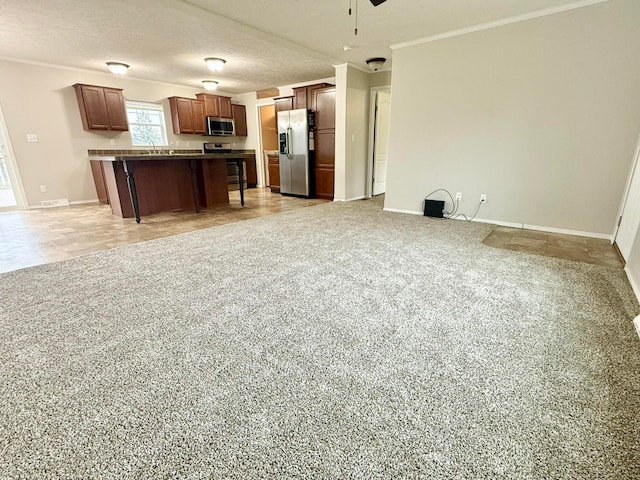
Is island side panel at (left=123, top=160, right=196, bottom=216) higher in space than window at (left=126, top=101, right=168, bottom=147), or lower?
lower

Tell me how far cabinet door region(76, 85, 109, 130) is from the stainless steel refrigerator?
346cm

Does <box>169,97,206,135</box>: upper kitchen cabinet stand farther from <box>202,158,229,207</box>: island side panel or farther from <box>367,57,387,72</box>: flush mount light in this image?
<box>367,57,387,72</box>: flush mount light

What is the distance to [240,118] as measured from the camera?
26.6 feet

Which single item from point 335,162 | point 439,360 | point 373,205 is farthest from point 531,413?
point 335,162

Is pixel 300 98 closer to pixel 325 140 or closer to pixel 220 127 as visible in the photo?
pixel 325 140

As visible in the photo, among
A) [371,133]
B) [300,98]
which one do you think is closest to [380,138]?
[371,133]

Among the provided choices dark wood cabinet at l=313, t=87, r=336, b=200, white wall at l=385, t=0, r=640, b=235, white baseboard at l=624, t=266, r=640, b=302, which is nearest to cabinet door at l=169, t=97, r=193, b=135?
dark wood cabinet at l=313, t=87, r=336, b=200

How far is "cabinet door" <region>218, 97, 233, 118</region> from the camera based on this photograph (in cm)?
760

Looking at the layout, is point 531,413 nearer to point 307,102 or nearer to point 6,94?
point 307,102

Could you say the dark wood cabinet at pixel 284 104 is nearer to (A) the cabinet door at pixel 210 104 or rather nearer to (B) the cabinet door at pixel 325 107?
(B) the cabinet door at pixel 325 107

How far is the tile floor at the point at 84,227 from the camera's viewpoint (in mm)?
3004

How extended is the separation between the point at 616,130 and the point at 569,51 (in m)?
1.01

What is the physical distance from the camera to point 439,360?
142cm

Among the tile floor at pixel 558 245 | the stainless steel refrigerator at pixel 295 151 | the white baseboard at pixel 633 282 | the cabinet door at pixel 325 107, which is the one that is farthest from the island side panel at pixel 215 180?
the white baseboard at pixel 633 282
